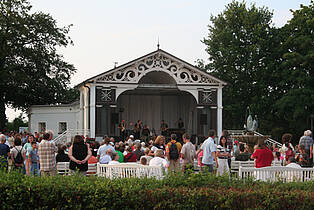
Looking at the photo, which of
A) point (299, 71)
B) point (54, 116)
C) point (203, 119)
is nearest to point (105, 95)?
point (203, 119)

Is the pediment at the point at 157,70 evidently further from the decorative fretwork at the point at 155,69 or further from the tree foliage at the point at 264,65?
the tree foliage at the point at 264,65

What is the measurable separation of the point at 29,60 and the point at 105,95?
1803 centimetres

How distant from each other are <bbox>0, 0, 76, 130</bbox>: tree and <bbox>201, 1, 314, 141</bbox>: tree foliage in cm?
1422

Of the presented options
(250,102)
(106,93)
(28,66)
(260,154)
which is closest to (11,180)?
(260,154)

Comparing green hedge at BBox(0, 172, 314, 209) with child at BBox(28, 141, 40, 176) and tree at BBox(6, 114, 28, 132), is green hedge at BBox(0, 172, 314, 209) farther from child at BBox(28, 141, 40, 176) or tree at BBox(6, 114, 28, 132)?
tree at BBox(6, 114, 28, 132)

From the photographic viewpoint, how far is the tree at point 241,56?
4175 cm

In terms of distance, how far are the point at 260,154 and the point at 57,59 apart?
38.6 metres

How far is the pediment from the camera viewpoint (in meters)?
30.5

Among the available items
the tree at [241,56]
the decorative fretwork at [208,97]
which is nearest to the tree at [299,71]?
the tree at [241,56]

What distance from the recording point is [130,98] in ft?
119

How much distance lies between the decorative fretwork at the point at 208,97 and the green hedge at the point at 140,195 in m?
23.6

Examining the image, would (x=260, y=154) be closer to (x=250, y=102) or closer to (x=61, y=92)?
(x=250, y=102)

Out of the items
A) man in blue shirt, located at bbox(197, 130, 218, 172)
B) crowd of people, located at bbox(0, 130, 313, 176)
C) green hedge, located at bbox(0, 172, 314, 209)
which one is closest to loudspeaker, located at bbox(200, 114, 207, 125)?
crowd of people, located at bbox(0, 130, 313, 176)

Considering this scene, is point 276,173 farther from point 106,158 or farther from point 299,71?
point 299,71
